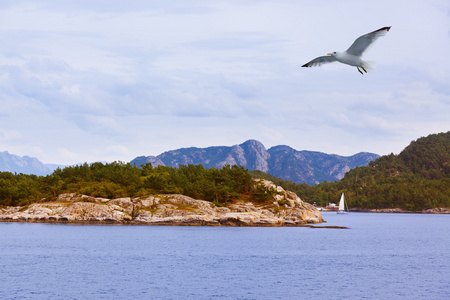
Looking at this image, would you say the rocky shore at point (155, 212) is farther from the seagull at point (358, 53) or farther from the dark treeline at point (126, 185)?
the seagull at point (358, 53)

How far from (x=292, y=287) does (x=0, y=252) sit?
4914 cm

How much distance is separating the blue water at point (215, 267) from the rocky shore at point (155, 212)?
1704 cm

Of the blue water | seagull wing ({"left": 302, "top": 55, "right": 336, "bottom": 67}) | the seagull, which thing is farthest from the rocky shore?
the seagull

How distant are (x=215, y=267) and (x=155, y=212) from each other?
6330 centimetres

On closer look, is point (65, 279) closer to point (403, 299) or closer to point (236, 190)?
point (403, 299)

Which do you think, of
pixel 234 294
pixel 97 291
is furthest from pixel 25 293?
pixel 234 294

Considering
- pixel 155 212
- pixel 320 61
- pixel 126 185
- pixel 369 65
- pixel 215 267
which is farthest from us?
pixel 126 185

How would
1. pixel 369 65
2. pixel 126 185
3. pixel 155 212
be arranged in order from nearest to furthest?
pixel 369 65
pixel 155 212
pixel 126 185

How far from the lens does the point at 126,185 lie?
147875 mm

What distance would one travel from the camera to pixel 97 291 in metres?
50.8

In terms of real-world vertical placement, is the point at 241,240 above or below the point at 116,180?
below

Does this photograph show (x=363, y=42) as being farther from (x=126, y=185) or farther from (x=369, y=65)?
(x=126, y=185)

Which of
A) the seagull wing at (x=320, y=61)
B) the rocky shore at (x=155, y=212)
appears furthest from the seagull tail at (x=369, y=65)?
the rocky shore at (x=155, y=212)

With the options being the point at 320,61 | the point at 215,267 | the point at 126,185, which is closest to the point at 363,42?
the point at 320,61
